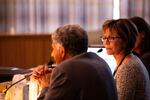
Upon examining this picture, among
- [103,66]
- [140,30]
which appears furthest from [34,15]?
[103,66]

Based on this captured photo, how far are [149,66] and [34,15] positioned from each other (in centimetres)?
273

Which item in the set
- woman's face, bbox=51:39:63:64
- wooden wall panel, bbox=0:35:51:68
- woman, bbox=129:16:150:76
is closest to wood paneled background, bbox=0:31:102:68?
wooden wall panel, bbox=0:35:51:68

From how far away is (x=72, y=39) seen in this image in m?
1.76

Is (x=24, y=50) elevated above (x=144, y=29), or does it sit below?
below

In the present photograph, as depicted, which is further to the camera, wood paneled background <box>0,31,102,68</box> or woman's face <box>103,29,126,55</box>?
wood paneled background <box>0,31,102,68</box>

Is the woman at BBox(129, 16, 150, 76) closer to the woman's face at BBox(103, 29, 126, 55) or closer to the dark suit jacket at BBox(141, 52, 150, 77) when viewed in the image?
the dark suit jacket at BBox(141, 52, 150, 77)

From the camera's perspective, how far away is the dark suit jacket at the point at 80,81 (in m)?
1.65

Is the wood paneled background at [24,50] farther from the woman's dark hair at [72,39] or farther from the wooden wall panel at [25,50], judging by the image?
the woman's dark hair at [72,39]

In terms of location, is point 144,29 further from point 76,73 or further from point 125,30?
point 76,73

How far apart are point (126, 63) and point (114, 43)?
15cm

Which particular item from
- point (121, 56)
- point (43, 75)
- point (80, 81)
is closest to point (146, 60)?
point (121, 56)

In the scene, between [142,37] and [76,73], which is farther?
[142,37]

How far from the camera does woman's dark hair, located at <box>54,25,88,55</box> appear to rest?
5.78ft

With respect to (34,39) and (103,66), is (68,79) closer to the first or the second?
(103,66)
